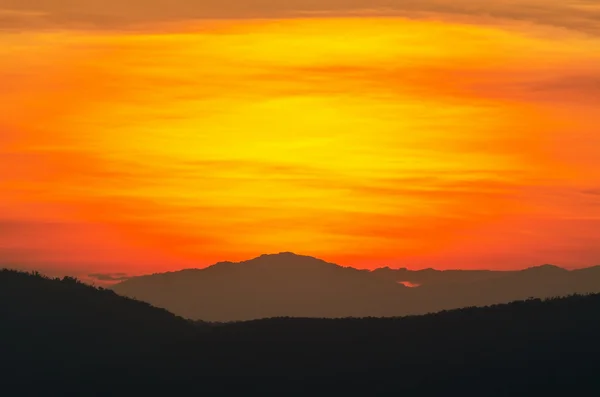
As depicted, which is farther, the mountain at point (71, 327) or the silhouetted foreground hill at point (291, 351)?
the mountain at point (71, 327)

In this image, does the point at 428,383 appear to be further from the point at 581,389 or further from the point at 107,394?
Answer: the point at 107,394

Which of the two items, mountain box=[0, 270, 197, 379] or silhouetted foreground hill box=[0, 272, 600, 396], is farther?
mountain box=[0, 270, 197, 379]

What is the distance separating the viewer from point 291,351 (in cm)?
5622

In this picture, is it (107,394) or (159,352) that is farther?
(159,352)

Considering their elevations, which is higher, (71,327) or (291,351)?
(71,327)

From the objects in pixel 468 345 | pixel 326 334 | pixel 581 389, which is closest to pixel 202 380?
pixel 326 334

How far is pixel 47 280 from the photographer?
2510 inches

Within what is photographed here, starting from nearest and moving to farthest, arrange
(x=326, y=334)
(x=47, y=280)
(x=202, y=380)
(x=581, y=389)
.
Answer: (x=581, y=389)
(x=202, y=380)
(x=326, y=334)
(x=47, y=280)

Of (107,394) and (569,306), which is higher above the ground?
(569,306)

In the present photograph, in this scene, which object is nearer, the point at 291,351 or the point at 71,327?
the point at 291,351

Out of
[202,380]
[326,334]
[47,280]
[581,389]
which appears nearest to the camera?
[581,389]

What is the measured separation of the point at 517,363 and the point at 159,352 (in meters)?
17.1

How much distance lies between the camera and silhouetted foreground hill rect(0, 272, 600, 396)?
171 feet

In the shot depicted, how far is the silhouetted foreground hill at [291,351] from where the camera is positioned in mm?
52062
